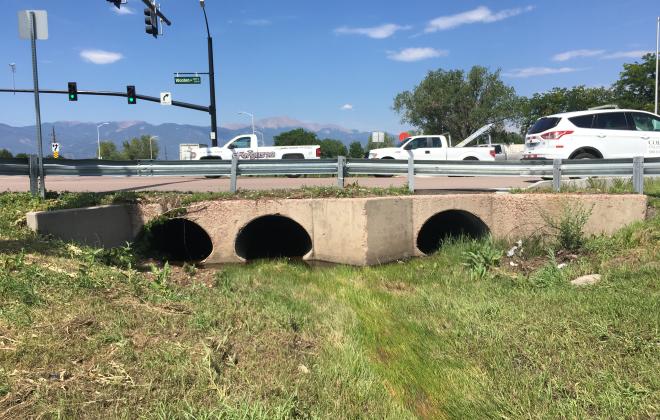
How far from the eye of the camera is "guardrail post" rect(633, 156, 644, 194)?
27.9 feet

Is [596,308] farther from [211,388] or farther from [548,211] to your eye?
[548,211]

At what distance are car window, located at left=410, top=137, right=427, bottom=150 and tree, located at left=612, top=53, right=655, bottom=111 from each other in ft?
107

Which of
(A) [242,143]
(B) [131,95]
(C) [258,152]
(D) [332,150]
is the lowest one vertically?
(C) [258,152]

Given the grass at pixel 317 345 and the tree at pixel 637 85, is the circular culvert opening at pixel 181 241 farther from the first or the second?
the tree at pixel 637 85

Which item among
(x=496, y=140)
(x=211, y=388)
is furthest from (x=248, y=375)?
(x=496, y=140)

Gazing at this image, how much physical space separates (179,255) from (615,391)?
890cm

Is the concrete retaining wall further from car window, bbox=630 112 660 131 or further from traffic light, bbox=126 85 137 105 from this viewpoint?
traffic light, bbox=126 85 137 105

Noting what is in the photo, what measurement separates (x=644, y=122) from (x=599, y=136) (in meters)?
1.53

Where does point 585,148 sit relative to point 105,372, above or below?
above

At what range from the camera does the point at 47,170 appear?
8711 mm

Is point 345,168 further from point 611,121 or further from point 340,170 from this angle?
point 611,121

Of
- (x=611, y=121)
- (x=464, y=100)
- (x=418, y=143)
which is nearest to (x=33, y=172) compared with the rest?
(x=611, y=121)

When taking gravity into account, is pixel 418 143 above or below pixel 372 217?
above

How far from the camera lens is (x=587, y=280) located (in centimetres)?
587
